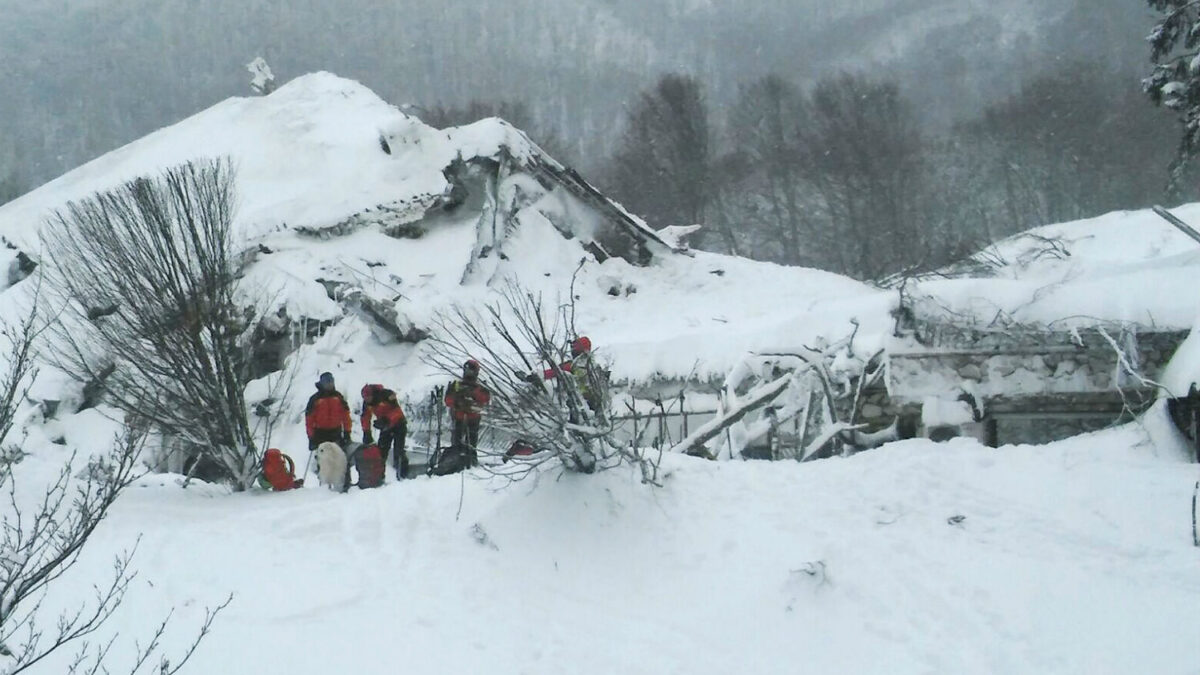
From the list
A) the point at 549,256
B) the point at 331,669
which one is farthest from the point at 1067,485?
the point at 549,256

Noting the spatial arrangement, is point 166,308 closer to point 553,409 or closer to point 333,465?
point 333,465

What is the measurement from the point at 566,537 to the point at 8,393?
4.27m

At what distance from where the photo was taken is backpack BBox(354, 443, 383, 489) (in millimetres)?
10461

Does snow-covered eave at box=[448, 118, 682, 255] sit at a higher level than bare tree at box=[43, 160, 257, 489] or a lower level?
higher

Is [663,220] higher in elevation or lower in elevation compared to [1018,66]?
lower

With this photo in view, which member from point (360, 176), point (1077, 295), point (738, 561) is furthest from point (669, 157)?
point (738, 561)

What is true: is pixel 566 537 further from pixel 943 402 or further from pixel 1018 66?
pixel 1018 66

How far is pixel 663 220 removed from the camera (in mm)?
37969

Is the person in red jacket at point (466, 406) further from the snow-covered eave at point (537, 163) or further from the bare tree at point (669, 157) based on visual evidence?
the bare tree at point (669, 157)

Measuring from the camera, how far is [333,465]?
10445mm

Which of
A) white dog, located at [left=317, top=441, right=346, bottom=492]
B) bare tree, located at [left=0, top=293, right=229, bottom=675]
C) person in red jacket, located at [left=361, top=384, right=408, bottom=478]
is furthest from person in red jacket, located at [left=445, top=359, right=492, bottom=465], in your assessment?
bare tree, located at [left=0, top=293, right=229, bottom=675]

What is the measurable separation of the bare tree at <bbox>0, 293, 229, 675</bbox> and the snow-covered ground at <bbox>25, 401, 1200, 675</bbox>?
0.38 meters

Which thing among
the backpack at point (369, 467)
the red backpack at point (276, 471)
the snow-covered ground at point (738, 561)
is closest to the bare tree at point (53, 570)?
the snow-covered ground at point (738, 561)

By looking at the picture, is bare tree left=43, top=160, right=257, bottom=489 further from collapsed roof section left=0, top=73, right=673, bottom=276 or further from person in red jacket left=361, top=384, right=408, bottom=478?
collapsed roof section left=0, top=73, right=673, bottom=276
